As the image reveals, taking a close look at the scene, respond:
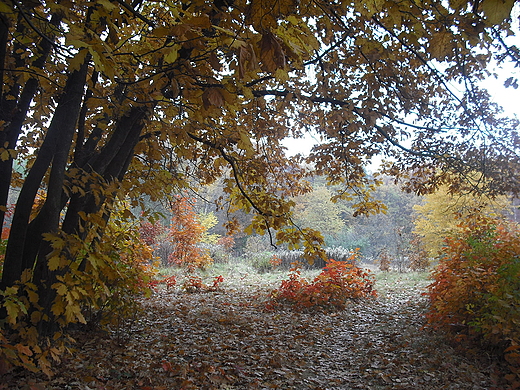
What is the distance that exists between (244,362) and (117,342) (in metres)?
1.49

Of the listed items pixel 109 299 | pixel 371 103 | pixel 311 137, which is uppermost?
pixel 311 137

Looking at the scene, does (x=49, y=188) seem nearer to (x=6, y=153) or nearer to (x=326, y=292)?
(x=6, y=153)

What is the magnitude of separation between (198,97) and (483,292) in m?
4.13

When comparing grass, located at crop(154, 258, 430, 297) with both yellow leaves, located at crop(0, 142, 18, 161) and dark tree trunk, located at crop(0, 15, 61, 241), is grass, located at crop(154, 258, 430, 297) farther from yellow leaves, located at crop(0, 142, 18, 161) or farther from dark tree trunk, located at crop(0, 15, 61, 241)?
yellow leaves, located at crop(0, 142, 18, 161)

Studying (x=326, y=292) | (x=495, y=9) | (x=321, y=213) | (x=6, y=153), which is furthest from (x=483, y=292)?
(x=321, y=213)

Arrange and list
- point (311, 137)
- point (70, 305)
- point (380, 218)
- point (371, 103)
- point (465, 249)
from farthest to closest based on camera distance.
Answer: point (380, 218)
point (311, 137)
point (465, 249)
point (371, 103)
point (70, 305)

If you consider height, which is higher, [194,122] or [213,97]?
[194,122]

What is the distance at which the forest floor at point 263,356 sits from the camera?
3014 millimetres

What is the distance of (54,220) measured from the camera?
2.84m

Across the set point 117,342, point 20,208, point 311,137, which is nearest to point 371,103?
point 311,137

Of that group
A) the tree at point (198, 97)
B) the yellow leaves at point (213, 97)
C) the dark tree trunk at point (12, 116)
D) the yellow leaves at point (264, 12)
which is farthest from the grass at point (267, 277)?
the yellow leaves at point (264, 12)

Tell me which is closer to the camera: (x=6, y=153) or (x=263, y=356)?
(x=6, y=153)

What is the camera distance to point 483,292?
399 centimetres

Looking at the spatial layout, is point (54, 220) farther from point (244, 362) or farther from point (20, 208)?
point (244, 362)
